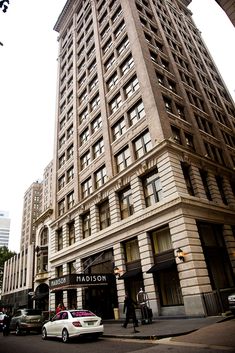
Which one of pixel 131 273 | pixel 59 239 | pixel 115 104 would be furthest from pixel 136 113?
pixel 59 239

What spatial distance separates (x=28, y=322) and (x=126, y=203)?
454 inches

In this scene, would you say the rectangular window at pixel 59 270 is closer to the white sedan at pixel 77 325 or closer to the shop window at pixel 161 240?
the shop window at pixel 161 240

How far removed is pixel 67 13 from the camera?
1955 inches

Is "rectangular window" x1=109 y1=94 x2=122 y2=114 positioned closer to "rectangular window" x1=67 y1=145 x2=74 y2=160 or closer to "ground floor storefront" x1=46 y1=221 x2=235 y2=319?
"rectangular window" x1=67 y1=145 x2=74 y2=160

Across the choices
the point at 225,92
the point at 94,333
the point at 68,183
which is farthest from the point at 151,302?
the point at 225,92

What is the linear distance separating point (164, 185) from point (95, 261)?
1048 centimetres

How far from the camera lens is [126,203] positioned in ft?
75.6

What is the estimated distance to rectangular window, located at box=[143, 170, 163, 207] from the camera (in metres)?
20.0

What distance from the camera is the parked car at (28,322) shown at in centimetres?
1931

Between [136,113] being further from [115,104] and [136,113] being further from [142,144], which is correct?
[115,104]

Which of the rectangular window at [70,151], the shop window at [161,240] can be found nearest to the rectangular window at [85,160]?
the rectangular window at [70,151]

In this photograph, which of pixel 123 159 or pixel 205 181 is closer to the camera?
pixel 205 181

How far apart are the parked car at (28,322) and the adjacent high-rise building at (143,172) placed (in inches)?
101

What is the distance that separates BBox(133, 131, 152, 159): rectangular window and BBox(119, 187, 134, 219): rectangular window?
3189 millimetres
